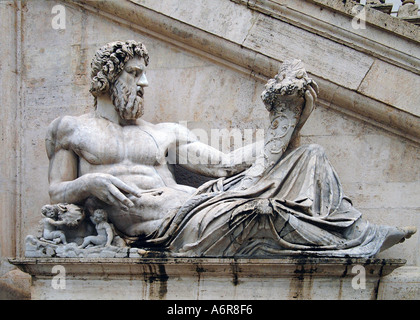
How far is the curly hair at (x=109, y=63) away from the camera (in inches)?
370

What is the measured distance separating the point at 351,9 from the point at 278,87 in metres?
1.38

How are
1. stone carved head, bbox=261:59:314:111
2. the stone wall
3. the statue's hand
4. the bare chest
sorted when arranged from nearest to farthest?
1. the statue's hand
2. stone carved head, bbox=261:59:314:111
3. the bare chest
4. the stone wall

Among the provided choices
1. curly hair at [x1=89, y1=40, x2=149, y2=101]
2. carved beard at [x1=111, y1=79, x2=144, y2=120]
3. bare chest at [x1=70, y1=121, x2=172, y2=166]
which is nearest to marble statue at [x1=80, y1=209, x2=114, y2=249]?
bare chest at [x1=70, y1=121, x2=172, y2=166]

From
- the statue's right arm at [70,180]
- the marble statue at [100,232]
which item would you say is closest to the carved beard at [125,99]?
the statue's right arm at [70,180]

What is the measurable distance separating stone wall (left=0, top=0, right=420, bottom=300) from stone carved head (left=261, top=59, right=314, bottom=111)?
797mm

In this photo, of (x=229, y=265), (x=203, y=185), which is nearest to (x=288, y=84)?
(x=203, y=185)

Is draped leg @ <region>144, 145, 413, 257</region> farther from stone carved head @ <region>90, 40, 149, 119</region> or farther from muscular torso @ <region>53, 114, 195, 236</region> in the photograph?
stone carved head @ <region>90, 40, 149, 119</region>

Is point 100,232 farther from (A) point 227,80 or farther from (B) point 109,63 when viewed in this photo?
(A) point 227,80

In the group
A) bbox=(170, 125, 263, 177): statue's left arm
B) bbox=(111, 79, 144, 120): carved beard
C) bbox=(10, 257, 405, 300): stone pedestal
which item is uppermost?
bbox=(111, 79, 144, 120): carved beard

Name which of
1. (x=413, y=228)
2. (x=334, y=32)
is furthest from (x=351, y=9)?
(x=413, y=228)

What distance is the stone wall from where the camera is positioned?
976 cm

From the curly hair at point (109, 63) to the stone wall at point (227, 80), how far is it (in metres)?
0.99

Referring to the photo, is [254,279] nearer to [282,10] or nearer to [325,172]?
[325,172]
